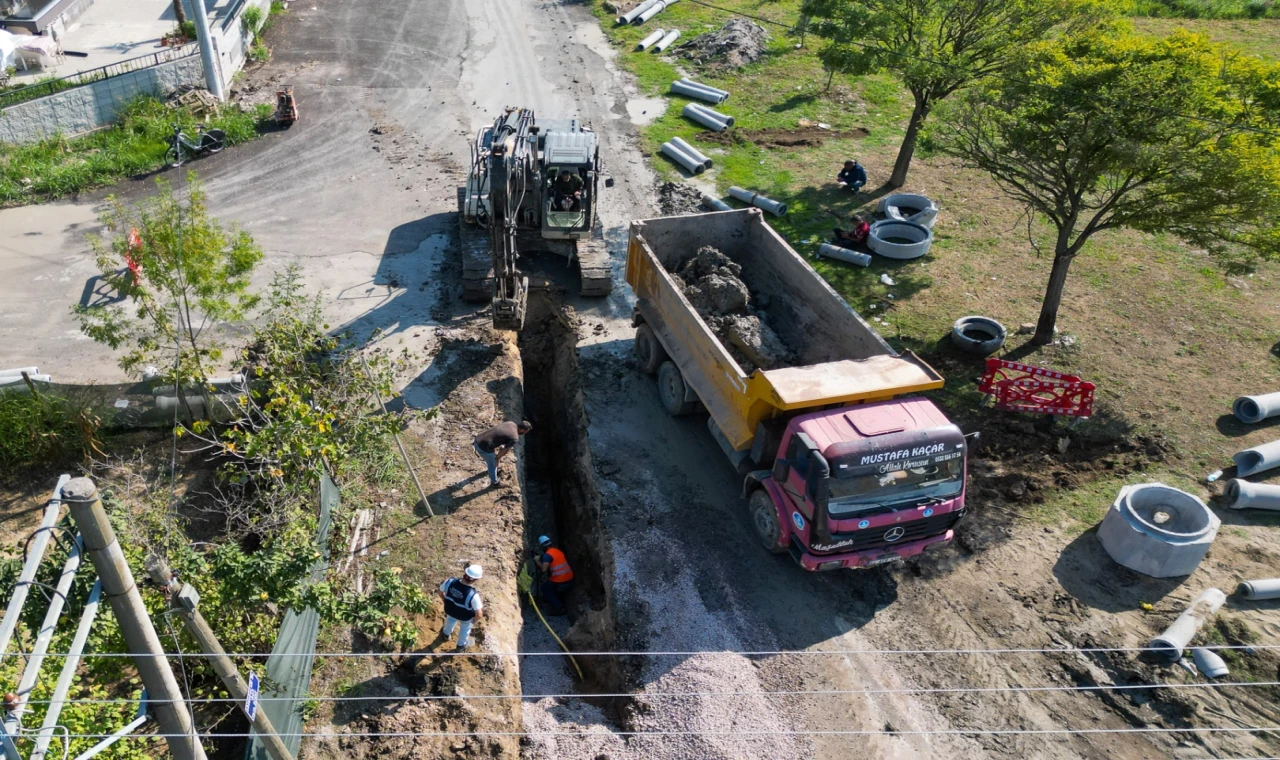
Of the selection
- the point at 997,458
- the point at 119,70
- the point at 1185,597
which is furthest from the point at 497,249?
the point at 119,70

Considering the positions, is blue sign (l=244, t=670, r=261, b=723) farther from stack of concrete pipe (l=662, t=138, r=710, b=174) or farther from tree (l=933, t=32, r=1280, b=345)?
stack of concrete pipe (l=662, t=138, r=710, b=174)

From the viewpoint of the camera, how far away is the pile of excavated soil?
13414 mm

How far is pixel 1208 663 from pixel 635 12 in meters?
25.5

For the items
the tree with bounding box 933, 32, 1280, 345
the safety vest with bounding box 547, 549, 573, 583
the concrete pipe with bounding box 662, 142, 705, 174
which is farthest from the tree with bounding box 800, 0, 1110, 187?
the safety vest with bounding box 547, 549, 573, 583

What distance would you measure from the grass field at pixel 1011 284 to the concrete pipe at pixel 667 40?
8.36 feet

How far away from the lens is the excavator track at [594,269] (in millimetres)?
16125

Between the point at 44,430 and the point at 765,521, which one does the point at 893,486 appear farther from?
the point at 44,430

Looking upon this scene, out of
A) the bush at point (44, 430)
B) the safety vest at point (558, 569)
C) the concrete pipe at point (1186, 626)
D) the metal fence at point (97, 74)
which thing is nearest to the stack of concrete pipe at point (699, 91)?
the metal fence at point (97, 74)

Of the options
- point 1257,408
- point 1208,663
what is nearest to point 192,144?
point 1208,663

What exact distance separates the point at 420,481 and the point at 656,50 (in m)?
19.3

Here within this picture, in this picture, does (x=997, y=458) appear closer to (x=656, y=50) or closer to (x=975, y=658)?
(x=975, y=658)

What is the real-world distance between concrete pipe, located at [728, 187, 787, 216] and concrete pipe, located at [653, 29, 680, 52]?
9.57 metres

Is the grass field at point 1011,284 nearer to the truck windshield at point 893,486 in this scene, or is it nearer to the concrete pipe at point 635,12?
the truck windshield at point 893,486

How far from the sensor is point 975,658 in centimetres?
1039
